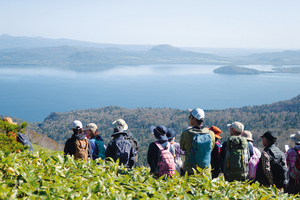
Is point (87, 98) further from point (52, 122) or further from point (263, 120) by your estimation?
point (263, 120)

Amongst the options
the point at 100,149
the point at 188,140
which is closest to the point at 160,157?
the point at 188,140

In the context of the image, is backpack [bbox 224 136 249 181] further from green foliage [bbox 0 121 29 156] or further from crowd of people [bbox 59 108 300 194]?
green foliage [bbox 0 121 29 156]

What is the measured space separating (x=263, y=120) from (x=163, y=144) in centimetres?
7995

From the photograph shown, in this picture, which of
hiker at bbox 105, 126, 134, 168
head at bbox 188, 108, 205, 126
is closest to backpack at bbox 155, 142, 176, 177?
head at bbox 188, 108, 205, 126

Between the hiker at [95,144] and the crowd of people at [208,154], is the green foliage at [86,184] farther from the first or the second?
the hiker at [95,144]

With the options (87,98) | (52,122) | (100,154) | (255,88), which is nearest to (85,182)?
(100,154)

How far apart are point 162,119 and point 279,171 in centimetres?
8464

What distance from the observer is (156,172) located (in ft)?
11.6

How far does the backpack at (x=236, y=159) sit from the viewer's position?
385 centimetres

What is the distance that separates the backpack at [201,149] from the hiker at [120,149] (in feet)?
4.11

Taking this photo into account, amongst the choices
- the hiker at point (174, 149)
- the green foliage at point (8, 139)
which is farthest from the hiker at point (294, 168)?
the green foliage at point (8, 139)

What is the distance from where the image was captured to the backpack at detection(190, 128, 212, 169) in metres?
3.52

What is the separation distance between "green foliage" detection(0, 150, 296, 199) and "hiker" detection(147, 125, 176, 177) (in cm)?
75

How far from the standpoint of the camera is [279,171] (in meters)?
3.98
